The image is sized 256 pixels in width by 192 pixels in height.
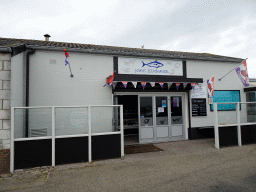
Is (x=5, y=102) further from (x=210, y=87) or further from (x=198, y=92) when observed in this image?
(x=210, y=87)

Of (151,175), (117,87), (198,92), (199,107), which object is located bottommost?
(151,175)

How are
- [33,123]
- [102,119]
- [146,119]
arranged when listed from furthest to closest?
[146,119] → [102,119] → [33,123]

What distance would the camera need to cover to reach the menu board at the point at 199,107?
7.86m

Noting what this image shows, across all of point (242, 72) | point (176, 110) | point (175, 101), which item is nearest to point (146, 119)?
point (176, 110)

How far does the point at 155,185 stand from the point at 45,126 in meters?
3.46

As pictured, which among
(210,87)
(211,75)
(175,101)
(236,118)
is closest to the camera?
(236,118)

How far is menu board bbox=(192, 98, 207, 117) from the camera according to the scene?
786cm

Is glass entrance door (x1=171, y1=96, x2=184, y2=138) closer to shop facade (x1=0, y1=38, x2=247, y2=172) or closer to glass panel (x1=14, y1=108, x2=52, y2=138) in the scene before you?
shop facade (x1=0, y1=38, x2=247, y2=172)

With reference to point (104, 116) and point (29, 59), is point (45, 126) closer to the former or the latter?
point (104, 116)

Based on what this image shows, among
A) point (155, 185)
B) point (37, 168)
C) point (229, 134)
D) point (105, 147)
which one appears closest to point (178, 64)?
point (229, 134)

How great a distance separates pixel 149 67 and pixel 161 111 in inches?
82.5

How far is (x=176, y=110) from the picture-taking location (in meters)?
7.85

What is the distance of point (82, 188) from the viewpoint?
11.7ft

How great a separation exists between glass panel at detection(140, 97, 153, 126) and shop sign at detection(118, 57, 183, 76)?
4.02 feet
